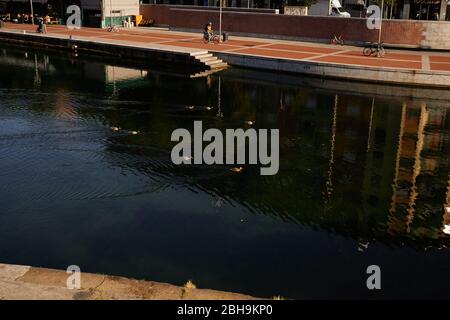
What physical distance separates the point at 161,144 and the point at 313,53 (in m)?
24.2

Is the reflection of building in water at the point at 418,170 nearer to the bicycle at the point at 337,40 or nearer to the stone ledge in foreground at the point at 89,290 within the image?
the stone ledge in foreground at the point at 89,290

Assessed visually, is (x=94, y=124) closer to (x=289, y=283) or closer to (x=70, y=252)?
(x=70, y=252)

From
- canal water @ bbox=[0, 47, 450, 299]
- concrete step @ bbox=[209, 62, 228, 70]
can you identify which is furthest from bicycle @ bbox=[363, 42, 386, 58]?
concrete step @ bbox=[209, 62, 228, 70]

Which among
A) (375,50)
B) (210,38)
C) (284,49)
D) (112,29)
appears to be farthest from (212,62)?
(112,29)

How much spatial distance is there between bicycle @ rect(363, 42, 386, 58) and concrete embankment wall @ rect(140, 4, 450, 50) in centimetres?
330

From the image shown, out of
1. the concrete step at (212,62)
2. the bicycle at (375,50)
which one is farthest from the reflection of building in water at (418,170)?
the concrete step at (212,62)

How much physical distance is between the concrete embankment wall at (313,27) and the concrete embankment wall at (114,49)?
12636mm

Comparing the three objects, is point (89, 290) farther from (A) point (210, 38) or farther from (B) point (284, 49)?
(A) point (210, 38)

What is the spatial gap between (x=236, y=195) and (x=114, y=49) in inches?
1326

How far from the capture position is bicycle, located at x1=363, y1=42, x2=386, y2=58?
42656 millimetres

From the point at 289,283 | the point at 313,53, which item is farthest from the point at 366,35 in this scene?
the point at 289,283

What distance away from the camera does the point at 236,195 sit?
63.1 ft
